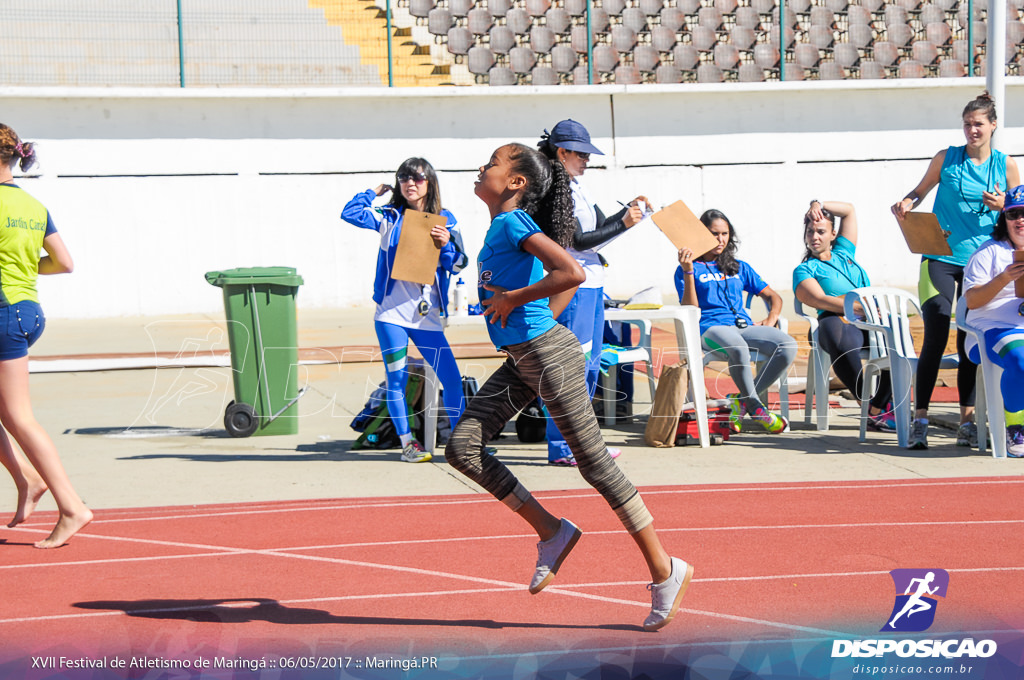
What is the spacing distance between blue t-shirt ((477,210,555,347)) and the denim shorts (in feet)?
7.18

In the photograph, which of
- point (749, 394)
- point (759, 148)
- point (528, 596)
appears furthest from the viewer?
point (759, 148)

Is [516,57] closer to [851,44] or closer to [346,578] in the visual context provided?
[851,44]

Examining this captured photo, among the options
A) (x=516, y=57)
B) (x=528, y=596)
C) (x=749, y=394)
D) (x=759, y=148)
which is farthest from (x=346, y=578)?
(x=516, y=57)

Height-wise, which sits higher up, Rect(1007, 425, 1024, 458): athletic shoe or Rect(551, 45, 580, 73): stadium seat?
Rect(551, 45, 580, 73): stadium seat

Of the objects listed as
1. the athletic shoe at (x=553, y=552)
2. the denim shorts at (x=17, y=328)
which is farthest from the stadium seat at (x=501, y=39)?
the athletic shoe at (x=553, y=552)

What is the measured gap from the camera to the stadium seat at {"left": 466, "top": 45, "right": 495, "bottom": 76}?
74.1 feet

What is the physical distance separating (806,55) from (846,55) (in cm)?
143

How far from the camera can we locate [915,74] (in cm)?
2339

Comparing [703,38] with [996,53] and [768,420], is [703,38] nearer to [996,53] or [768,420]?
[996,53]

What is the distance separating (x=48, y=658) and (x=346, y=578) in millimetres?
1341

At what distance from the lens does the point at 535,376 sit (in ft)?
14.3

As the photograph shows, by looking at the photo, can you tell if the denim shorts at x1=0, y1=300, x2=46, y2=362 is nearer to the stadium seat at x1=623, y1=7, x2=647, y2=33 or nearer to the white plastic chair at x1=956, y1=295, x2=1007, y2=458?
the white plastic chair at x1=956, y1=295, x2=1007, y2=458

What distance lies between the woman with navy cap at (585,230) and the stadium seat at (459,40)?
53.4 ft

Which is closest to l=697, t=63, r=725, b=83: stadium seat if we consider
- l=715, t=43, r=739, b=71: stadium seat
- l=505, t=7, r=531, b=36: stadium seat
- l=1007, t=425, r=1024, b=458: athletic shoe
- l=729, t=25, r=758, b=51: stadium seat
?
l=715, t=43, r=739, b=71: stadium seat
